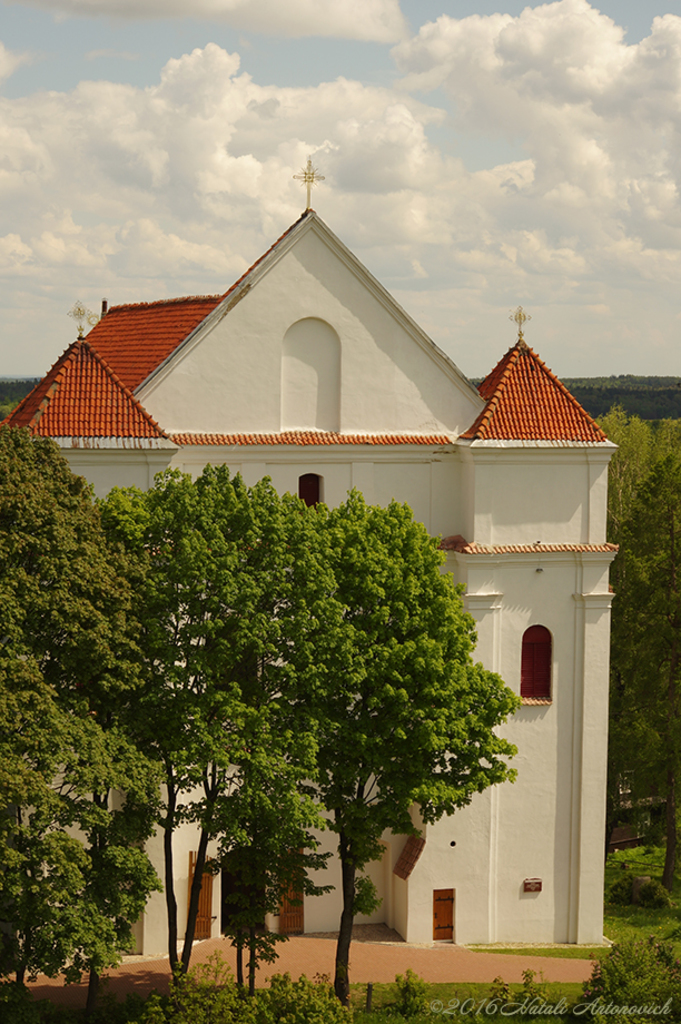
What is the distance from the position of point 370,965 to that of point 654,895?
1394 cm

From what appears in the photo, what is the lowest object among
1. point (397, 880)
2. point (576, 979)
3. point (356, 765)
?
point (576, 979)

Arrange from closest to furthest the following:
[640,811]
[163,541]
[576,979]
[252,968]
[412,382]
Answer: [163,541]
[252,968]
[576,979]
[412,382]
[640,811]

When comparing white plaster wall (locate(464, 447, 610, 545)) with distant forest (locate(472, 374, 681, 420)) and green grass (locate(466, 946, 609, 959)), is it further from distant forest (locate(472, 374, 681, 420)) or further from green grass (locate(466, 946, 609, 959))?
distant forest (locate(472, 374, 681, 420))

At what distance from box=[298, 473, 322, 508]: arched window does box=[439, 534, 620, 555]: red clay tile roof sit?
384 centimetres

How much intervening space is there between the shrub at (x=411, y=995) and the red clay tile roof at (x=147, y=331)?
663 inches

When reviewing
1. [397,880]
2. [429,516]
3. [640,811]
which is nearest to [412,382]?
[429,516]

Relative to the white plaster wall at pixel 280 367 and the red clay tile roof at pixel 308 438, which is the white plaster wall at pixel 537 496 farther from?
the white plaster wall at pixel 280 367

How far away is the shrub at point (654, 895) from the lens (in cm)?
3906

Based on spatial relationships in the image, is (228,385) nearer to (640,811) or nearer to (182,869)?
(182,869)

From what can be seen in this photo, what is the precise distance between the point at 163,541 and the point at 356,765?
6791 millimetres

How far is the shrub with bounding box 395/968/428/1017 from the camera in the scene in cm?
2673

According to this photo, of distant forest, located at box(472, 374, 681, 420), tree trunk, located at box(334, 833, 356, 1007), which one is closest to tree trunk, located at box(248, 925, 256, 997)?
tree trunk, located at box(334, 833, 356, 1007)

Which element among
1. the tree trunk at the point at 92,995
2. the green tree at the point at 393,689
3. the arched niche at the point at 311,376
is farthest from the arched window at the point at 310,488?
the tree trunk at the point at 92,995

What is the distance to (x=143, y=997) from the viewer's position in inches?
1064
